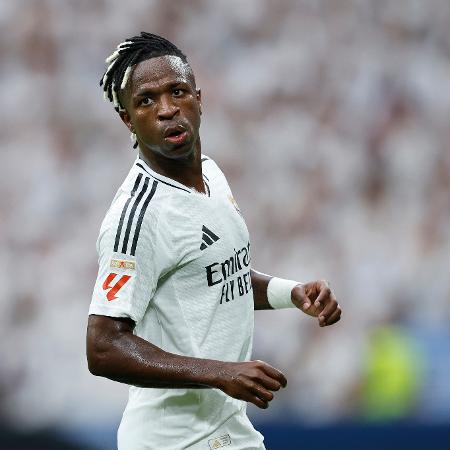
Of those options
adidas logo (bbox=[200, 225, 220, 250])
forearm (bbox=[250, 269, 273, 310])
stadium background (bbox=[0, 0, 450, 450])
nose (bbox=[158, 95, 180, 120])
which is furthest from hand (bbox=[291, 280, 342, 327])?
stadium background (bbox=[0, 0, 450, 450])

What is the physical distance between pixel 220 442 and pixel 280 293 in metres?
0.66

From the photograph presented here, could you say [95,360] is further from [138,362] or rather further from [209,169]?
[209,169]

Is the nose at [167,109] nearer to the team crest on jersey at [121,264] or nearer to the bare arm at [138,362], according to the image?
the team crest on jersey at [121,264]

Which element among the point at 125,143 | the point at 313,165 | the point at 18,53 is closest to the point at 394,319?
the point at 313,165

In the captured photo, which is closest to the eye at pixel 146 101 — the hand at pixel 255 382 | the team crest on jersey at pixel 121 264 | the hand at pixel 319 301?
the team crest on jersey at pixel 121 264

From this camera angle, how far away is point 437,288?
6.60 m

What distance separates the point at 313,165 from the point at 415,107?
88 centimetres

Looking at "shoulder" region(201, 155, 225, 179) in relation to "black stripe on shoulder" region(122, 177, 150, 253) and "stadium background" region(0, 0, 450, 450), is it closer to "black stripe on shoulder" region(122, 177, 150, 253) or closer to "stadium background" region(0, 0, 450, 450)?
"black stripe on shoulder" region(122, 177, 150, 253)

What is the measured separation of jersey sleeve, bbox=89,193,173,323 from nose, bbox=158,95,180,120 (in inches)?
12.4

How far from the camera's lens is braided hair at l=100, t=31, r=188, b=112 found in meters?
3.15

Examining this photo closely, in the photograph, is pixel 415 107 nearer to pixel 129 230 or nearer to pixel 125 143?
pixel 125 143

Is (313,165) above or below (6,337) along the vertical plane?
above

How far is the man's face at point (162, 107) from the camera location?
3.09 metres

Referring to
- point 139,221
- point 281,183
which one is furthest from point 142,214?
point 281,183
